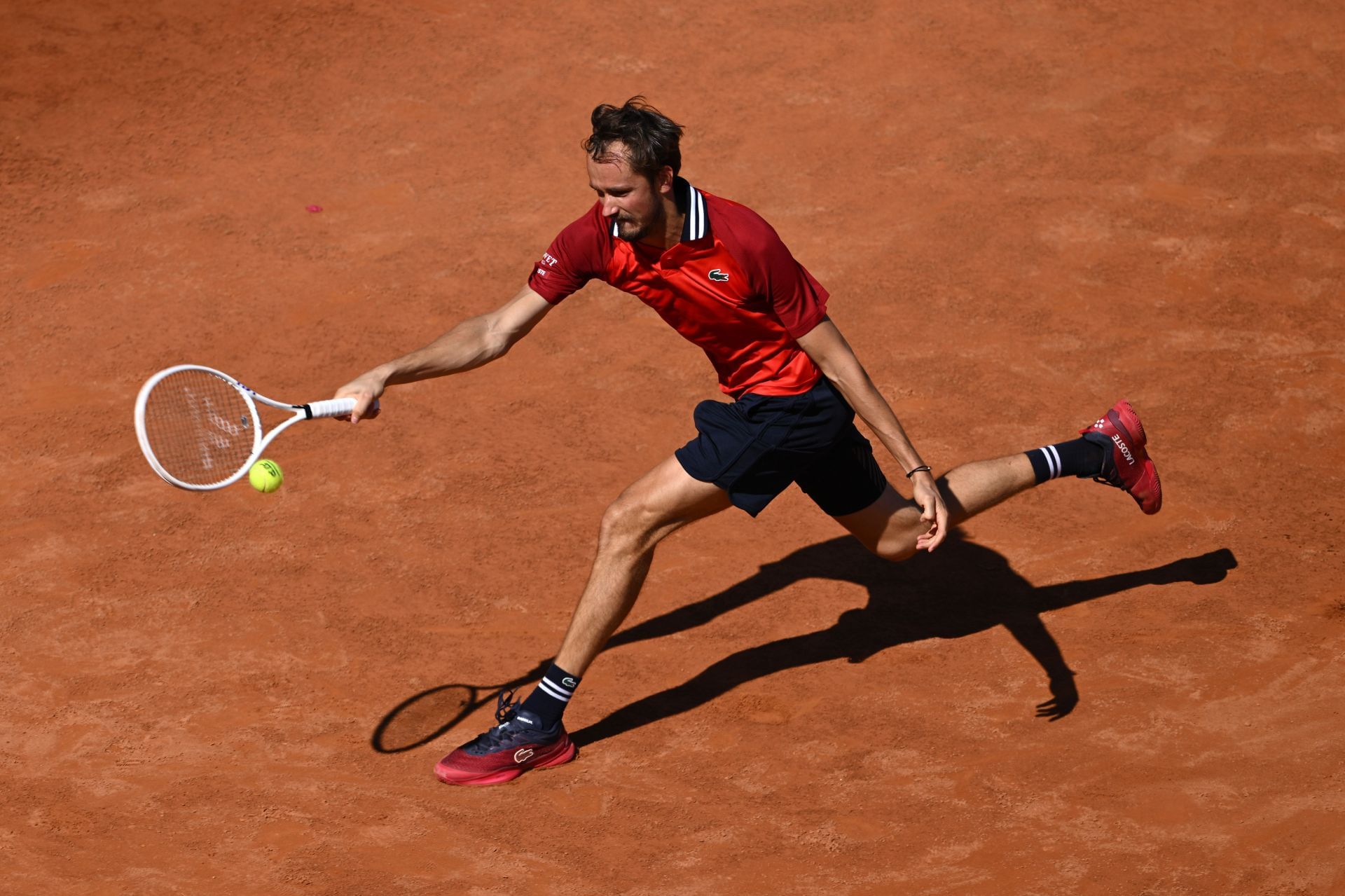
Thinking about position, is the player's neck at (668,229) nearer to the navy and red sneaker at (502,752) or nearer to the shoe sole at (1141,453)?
the navy and red sneaker at (502,752)

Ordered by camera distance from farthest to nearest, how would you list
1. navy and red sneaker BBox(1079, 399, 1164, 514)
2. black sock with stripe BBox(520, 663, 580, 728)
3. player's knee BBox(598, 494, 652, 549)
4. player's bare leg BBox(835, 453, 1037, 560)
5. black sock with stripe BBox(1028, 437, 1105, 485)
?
navy and red sneaker BBox(1079, 399, 1164, 514), black sock with stripe BBox(1028, 437, 1105, 485), player's bare leg BBox(835, 453, 1037, 560), black sock with stripe BBox(520, 663, 580, 728), player's knee BBox(598, 494, 652, 549)

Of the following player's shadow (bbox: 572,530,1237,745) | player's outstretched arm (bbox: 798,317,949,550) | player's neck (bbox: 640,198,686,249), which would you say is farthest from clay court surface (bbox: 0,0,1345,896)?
player's neck (bbox: 640,198,686,249)

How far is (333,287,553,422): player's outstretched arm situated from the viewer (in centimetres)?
472

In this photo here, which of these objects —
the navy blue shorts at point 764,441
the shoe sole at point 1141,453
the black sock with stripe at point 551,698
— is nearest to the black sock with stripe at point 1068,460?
the shoe sole at point 1141,453

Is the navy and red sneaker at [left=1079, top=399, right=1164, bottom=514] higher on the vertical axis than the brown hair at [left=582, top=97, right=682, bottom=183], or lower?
lower

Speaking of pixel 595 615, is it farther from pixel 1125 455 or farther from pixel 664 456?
pixel 1125 455

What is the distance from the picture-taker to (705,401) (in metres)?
5.03

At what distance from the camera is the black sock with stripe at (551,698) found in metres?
5.11

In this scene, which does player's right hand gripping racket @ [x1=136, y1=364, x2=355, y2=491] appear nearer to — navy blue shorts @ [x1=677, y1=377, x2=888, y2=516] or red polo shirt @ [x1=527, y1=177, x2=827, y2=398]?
red polo shirt @ [x1=527, y1=177, x2=827, y2=398]

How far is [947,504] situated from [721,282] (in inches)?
48.4

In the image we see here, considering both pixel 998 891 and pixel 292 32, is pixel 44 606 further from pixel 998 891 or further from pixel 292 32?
pixel 292 32

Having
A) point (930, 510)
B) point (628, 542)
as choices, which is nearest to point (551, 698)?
point (628, 542)

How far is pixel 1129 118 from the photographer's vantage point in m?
9.52

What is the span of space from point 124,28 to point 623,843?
25.4 ft
